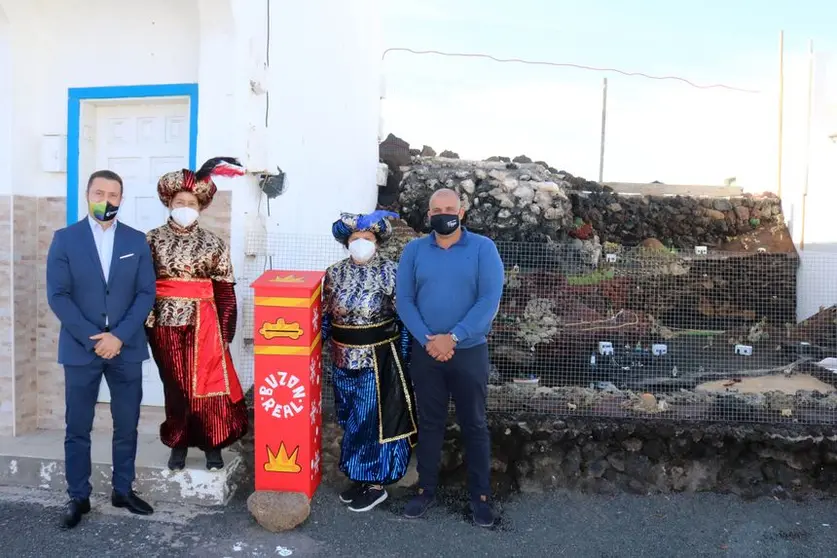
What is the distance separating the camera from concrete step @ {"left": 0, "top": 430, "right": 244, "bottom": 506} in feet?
13.8

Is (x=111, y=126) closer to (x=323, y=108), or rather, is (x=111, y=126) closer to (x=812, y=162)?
(x=323, y=108)

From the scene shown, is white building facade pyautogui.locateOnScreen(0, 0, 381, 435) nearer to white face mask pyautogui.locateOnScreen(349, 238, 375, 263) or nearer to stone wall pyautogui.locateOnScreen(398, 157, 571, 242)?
white face mask pyautogui.locateOnScreen(349, 238, 375, 263)

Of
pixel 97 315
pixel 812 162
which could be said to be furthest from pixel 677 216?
pixel 97 315

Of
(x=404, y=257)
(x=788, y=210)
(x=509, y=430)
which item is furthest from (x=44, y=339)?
(x=788, y=210)

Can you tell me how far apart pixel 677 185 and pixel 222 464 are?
11.3 metres

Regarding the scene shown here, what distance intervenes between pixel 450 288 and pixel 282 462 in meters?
1.40

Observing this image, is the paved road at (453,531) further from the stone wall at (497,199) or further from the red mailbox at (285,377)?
the stone wall at (497,199)

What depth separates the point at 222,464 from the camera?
426 centimetres

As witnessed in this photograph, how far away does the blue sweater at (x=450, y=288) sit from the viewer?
12.3 feet

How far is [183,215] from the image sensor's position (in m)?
3.96

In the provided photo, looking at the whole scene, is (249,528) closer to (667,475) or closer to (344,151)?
(667,475)

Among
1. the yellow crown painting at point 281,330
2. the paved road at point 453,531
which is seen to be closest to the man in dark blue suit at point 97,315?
the paved road at point 453,531

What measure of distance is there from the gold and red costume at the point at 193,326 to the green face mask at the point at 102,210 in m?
0.31

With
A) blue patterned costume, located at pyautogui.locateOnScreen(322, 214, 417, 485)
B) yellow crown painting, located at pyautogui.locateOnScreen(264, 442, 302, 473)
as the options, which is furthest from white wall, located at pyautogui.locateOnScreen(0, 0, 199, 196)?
yellow crown painting, located at pyautogui.locateOnScreen(264, 442, 302, 473)
